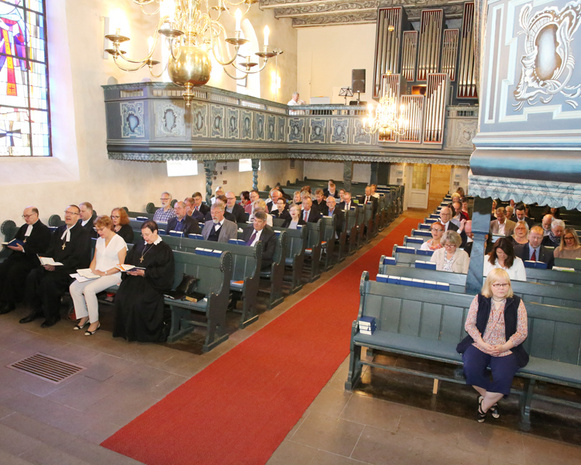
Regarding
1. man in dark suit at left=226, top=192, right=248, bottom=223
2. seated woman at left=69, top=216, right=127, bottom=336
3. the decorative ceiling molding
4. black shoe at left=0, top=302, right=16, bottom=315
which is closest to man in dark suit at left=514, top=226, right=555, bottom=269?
man in dark suit at left=226, top=192, right=248, bottom=223

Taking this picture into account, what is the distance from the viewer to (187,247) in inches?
274

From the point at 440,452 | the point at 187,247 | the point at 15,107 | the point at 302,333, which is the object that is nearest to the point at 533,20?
the point at 440,452

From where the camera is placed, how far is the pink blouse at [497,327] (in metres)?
3.88

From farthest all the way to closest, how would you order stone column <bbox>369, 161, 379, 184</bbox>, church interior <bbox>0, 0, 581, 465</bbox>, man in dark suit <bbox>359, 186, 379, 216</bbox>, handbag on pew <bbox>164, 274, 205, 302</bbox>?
stone column <bbox>369, 161, 379, 184</bbox>
man in dark suit <bbox>359, 186, 379, 216</bbox>
handbag on pew <bbox>164, 274, 205, 302</bbox>
church interior <bbox>0, 0, 581, 465</bbox>

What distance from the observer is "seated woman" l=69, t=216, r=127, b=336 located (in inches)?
231

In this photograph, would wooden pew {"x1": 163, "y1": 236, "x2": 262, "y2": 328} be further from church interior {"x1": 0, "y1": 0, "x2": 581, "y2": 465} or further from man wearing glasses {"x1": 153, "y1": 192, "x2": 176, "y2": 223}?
man wearing glasses {"x1": 153, "y1": 192, "x2": 176, "y2": 223}

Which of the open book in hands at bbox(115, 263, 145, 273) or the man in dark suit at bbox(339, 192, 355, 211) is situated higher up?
the man in dark suit at bbox(339, 192, 355, 211)

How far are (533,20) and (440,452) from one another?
10.7 ft

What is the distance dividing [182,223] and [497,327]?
5693mm

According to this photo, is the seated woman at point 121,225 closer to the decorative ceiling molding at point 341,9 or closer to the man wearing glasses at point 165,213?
the man wearing glasses at point 165,213

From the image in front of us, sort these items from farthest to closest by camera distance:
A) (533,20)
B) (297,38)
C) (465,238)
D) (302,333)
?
(297,38) → (465,238) → (302,333) → (533,20)

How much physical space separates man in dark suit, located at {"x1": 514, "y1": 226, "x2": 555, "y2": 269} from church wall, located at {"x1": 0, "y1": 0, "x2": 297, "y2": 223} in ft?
28.5

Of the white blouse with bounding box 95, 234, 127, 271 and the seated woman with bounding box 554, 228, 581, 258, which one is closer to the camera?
the white blouse with bounding box 95, 234, 127, 271

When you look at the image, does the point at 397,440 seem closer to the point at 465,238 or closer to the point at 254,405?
the point at 254,405
